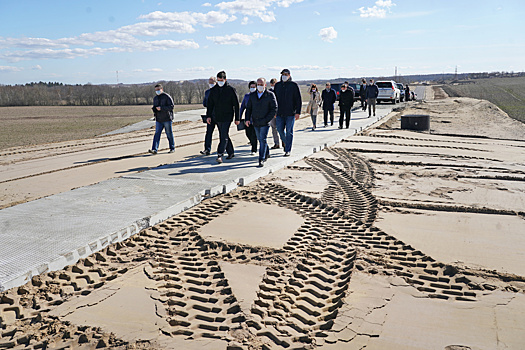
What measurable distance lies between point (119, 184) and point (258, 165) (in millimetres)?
3200

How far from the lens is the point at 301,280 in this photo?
4.61 metres

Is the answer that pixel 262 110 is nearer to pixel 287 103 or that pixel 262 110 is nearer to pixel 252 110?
pixel 252 110

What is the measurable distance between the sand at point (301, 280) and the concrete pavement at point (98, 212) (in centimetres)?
16

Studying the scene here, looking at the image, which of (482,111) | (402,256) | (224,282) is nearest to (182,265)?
(224,282)

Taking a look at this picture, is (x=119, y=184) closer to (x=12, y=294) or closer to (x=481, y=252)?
(x=12, y=294)

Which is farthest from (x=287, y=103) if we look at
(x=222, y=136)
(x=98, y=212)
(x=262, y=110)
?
(x=98, y=212)

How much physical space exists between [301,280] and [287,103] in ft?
22.2

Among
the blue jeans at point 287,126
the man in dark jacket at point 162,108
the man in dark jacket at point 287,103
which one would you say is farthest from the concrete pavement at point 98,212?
the man in dark jacket at point 162,108

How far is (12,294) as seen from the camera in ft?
13.6

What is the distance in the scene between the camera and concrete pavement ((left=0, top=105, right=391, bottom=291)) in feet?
15.6

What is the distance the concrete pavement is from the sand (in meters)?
0.16

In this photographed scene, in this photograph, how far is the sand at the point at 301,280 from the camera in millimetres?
3605

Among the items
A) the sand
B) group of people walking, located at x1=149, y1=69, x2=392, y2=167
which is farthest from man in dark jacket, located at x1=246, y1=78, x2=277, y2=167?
the sand

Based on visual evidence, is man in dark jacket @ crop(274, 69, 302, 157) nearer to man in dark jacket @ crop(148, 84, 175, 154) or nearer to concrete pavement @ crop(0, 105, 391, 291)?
concrete pavement @ crop(0, 105, 391, 291)
